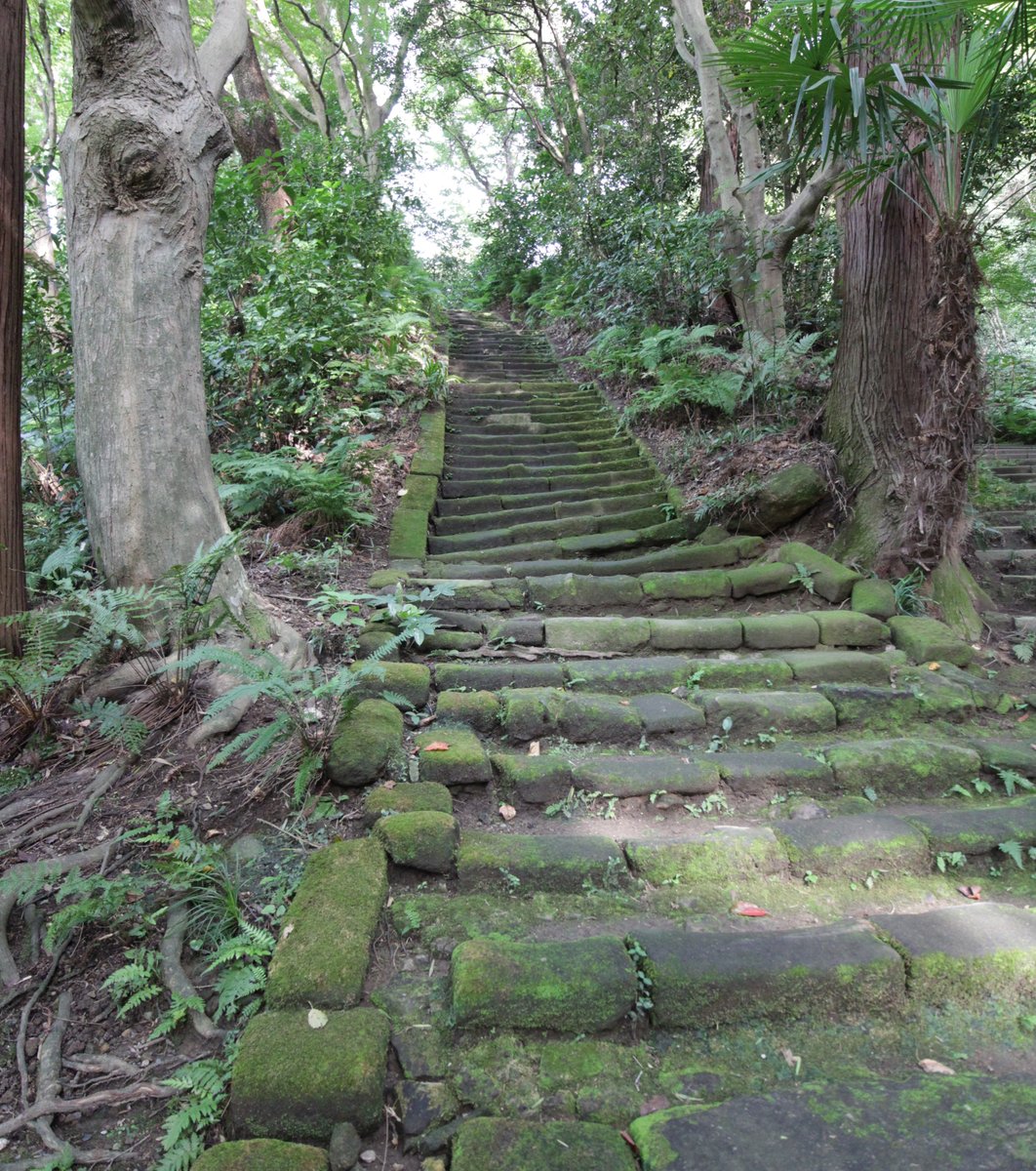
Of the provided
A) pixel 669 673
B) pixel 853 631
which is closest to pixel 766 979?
pixel 669 673

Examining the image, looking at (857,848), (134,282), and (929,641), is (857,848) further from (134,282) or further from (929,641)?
(134,282)

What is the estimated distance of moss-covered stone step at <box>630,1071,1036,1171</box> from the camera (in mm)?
1358

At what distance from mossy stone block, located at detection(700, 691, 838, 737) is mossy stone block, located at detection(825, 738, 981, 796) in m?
0.26

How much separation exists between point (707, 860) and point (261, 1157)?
1462mm

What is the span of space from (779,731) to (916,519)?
6.17 feet

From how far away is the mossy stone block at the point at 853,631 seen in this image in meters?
3.74

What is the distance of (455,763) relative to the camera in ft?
8.43

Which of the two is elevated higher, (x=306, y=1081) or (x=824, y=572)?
(x=824, y=572)

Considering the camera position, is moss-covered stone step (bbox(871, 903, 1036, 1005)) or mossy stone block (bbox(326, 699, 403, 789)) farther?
mossy stone block (bbox(326, 699, 403, 789))

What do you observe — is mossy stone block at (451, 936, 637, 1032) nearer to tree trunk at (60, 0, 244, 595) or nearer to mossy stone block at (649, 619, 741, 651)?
mossy stone block at (649, 619, 741, 651)

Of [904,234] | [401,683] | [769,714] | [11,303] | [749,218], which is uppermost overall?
[749,218]

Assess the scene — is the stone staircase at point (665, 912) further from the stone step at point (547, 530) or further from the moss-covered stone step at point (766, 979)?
the stone step at point (547, 530)

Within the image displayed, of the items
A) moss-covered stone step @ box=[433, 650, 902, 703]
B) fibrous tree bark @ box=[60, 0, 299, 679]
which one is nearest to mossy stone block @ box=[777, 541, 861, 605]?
moss-covered stone step @ box=[433, 650, 902, 703]

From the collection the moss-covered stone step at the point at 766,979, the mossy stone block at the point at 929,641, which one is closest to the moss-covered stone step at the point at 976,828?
the moss-covered stone step at the point at 766,979
